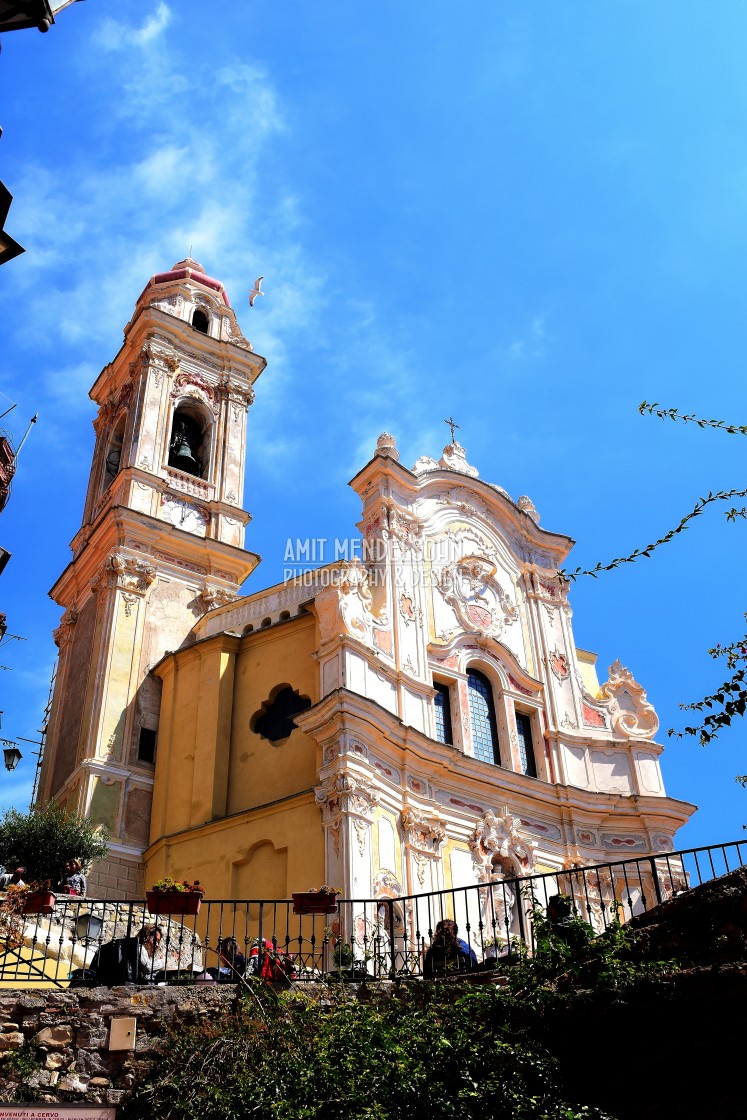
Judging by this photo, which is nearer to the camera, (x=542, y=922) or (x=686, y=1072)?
(x=686, y=1072)

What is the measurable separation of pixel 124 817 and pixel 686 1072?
17240mm

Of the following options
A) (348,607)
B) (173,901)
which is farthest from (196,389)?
(173,901)

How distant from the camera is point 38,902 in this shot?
628 inches

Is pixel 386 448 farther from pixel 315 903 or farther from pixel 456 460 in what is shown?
pixel 315 903

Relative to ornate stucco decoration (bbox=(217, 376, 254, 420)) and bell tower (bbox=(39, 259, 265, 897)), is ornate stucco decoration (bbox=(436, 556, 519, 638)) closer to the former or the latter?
bell tower (bbox=(39, 259, 265, 897))

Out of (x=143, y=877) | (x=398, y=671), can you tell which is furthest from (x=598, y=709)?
(x=143, y=877)

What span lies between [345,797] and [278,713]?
4.00m

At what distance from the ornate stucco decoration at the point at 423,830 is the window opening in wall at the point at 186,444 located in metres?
13.7

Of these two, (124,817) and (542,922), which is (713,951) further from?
(124,817)

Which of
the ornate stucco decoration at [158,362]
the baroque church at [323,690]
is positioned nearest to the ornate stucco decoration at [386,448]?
the baroque church at [323,690]

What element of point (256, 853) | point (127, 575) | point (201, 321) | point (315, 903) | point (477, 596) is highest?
point (201, 321)

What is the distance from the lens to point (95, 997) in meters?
13.0

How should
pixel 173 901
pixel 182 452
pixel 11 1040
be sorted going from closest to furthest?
1. pixel 11 1040
2. pixel 173 901
3. pixel 182 452

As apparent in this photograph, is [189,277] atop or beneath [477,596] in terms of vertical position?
atop
